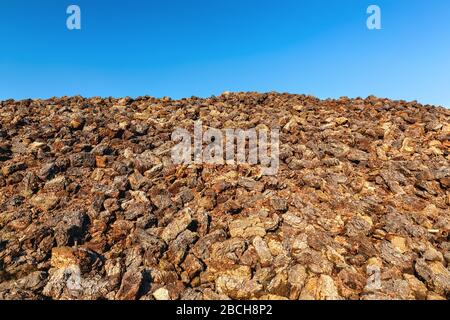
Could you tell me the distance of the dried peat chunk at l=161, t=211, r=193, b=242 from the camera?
12.6m

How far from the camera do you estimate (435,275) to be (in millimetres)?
10922

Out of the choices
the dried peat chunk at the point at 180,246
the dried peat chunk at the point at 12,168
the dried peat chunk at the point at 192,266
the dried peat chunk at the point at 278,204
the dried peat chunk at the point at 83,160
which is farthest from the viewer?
the dried peat chunk at the point at 83,160

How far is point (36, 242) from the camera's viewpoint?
39.0 ft

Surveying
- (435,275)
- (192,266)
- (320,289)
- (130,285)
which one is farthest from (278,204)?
(130,285)

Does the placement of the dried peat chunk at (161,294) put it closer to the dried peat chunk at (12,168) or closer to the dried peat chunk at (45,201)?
the dried peat chunk at (45,201)

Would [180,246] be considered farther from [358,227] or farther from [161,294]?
[358,227]

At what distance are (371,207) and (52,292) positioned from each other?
42.2 ft

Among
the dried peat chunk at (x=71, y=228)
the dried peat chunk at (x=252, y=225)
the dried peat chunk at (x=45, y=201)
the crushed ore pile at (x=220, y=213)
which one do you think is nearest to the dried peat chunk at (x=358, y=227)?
the crushed ore pile at (x=220, y=213)

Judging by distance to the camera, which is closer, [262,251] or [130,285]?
[130,285]

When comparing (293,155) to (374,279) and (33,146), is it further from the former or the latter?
(33,146)

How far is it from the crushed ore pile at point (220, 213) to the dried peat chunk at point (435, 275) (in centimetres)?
4

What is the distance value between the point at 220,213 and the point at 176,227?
2.07 m

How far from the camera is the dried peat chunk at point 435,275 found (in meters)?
10.6

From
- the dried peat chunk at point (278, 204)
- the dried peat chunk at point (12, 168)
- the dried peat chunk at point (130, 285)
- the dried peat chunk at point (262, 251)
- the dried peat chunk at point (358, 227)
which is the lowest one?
the dried peat chunk at point (130, 285)
